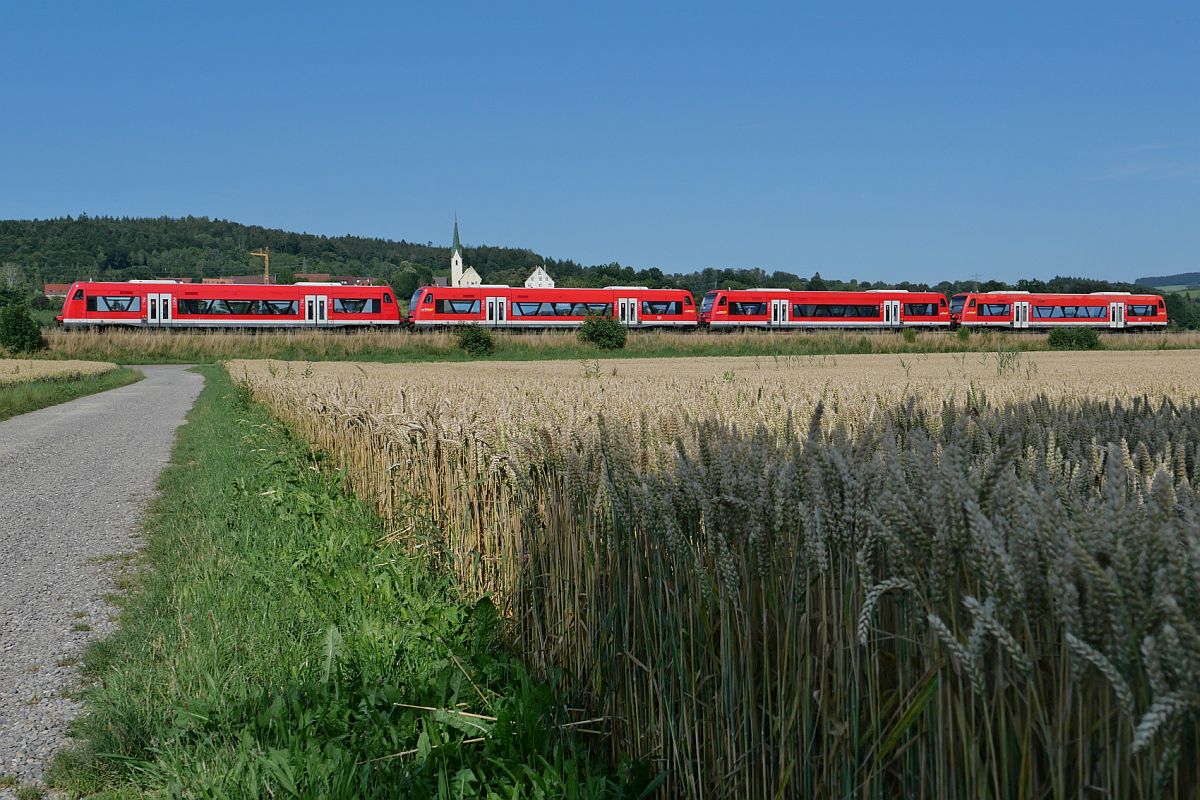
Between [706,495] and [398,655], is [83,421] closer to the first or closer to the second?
[398,655]

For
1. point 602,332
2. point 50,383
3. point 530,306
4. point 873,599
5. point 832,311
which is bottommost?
point 50,383

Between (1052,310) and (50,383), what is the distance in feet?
161

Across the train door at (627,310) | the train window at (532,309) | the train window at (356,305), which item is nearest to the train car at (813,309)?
the train door at (627,310)

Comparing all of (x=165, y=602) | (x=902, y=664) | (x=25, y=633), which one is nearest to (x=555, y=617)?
(x=902, y=664)

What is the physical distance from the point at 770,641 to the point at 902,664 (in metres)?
0.52

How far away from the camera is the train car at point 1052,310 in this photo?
51594 millimetres

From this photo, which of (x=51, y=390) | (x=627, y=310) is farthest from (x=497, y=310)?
(x=51, y=390)

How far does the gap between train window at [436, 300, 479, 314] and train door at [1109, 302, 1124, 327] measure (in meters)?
36.7

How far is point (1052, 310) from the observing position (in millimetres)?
52125

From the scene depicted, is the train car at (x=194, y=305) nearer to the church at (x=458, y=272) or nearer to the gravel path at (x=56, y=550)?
the gravel path at (x=56, y=550)

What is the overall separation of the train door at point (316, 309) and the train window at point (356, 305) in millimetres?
566

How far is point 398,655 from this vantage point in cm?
396

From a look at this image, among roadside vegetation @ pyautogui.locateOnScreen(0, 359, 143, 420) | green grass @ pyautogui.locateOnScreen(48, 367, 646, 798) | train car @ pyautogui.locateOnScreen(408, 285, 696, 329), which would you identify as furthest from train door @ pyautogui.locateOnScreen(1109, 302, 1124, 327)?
green grass @ pyautogui.locateOnScreen(48, 367, 646, 798)

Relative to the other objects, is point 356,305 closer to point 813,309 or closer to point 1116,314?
point 813,309
